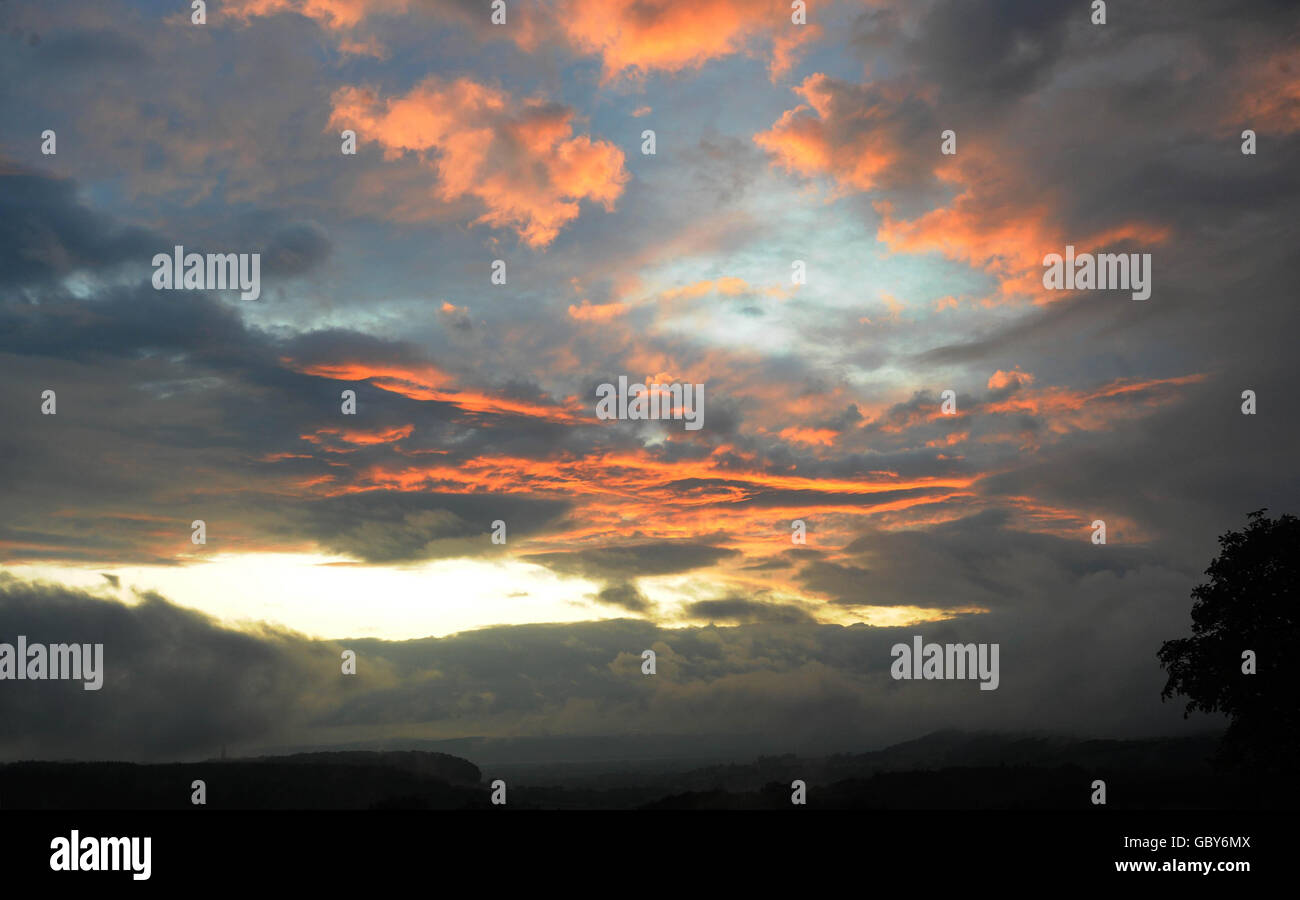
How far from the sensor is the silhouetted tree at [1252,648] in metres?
45.6

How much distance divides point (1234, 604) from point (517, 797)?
127m

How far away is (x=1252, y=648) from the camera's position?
153ft

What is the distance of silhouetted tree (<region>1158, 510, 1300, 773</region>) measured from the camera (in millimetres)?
45625
